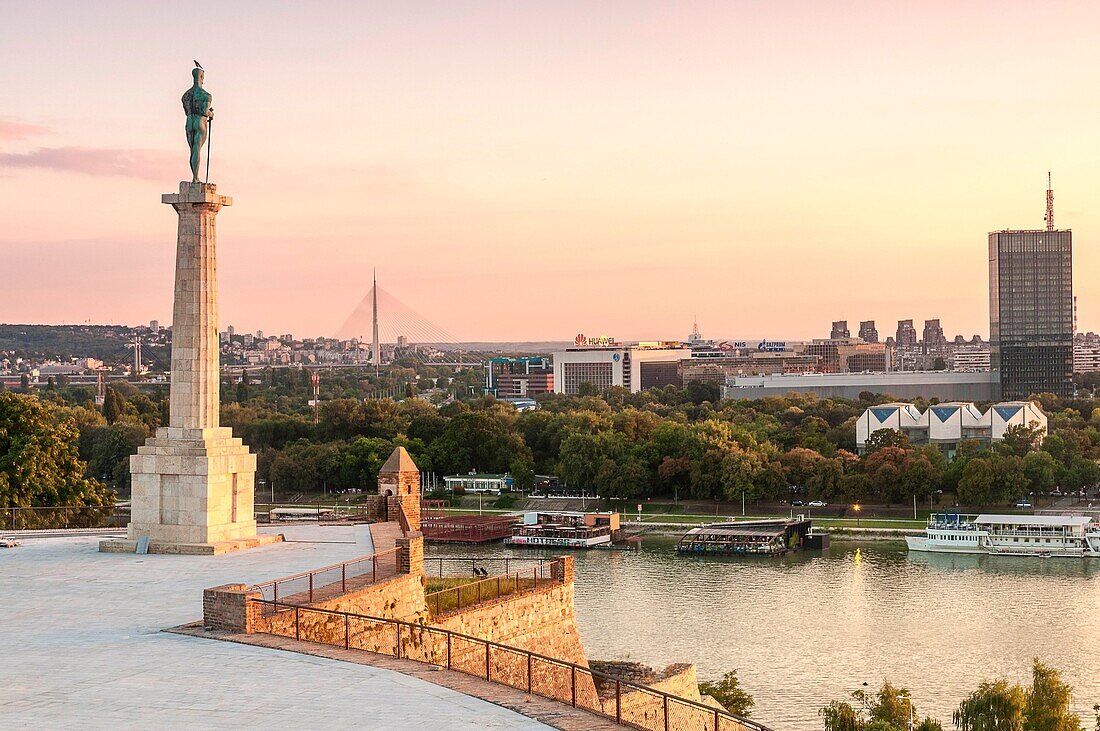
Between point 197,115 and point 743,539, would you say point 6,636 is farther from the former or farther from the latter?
point 743,539

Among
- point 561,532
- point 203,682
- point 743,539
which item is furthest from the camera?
point 561,532

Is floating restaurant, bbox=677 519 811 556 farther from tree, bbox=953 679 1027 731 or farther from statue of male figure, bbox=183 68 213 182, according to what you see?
statue of male figure, bbox=183 68 213 182

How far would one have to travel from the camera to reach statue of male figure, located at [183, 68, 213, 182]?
2142 cm

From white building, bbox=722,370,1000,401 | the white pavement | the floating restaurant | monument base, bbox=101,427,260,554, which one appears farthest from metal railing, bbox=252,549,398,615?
white building, bbox=722,370,1000,401

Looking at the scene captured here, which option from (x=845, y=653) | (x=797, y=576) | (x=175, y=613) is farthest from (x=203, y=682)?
(x=797, y=576)

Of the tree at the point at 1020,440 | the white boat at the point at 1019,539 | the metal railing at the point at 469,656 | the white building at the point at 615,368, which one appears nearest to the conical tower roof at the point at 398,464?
the metal railing at the point at 469,656

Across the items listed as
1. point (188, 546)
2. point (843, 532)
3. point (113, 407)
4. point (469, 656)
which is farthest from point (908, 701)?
point (113, 407)

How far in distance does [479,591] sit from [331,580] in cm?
221

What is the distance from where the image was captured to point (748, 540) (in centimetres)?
5503

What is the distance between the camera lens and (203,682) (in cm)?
1245

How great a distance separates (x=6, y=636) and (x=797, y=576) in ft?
116

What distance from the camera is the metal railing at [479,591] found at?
699 inches

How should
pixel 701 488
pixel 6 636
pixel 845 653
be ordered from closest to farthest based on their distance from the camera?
pixel 6 636
pixel 845 653
pixel 701 488

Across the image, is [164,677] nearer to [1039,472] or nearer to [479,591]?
[479,591]
